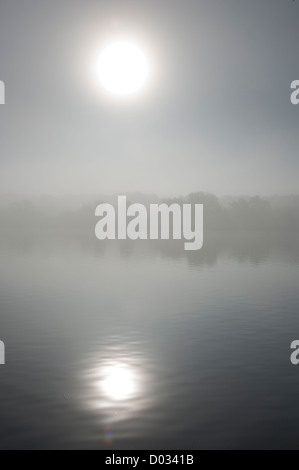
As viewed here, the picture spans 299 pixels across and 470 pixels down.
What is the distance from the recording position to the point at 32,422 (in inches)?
1048

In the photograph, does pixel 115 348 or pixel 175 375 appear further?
pixel 115 348

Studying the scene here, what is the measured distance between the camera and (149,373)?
123ft

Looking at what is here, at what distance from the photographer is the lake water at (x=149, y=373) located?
2552cm

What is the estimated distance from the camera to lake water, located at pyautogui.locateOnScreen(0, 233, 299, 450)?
25516 millimetres

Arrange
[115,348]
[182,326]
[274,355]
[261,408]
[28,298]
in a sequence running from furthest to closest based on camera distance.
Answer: [28,298], [182,326], [115,348], [274,355], [261,408]

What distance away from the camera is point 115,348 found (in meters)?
47.3
